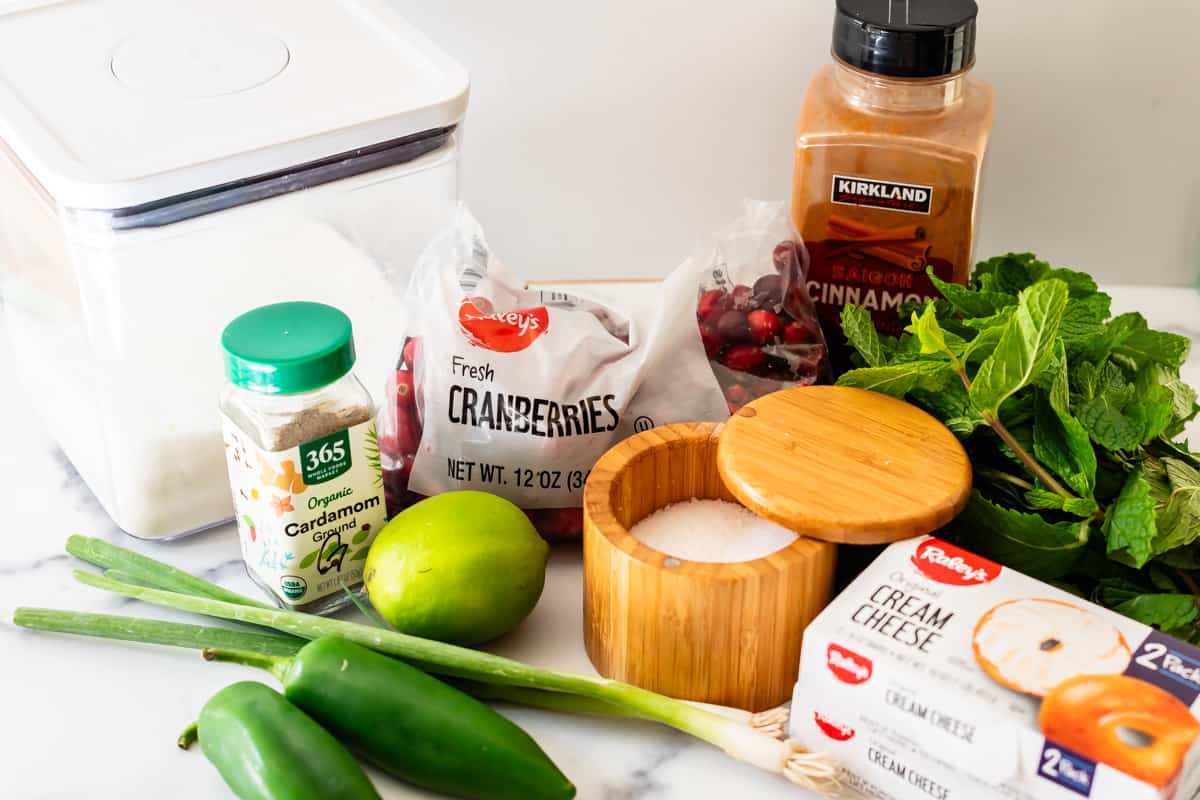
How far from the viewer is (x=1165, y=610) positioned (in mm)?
810

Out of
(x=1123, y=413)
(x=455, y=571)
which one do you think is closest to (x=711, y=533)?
(x=455, y=571)

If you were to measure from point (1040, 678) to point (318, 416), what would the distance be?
1.42 feet

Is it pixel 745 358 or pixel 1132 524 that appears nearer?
pixel 1132 524

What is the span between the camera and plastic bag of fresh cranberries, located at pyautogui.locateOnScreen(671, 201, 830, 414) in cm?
97

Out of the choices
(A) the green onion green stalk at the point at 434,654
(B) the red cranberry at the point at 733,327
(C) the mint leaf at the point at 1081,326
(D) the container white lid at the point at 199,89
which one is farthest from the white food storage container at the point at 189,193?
(C) the mint leaf at the point at 1081,326

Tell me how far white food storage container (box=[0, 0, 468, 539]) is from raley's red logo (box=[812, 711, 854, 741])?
0.41 meters

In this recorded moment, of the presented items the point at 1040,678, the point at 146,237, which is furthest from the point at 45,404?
the point at 1040,678

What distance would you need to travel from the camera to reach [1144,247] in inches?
47.9

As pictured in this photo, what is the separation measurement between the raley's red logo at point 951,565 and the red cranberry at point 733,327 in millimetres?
222

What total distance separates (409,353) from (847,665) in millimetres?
365

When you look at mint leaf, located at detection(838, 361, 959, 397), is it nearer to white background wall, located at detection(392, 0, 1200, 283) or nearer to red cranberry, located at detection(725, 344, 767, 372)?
red cranberry, located at detection(725, 344, 767, 372)

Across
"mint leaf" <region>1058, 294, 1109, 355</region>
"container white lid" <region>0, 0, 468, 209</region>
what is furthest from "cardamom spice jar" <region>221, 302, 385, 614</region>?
"mint leaf" <region>1058, 294, 1109, 355</region>

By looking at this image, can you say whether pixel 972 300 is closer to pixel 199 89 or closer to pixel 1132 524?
pixel 1132 524

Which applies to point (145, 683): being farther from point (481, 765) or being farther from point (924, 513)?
point (924, 513)
